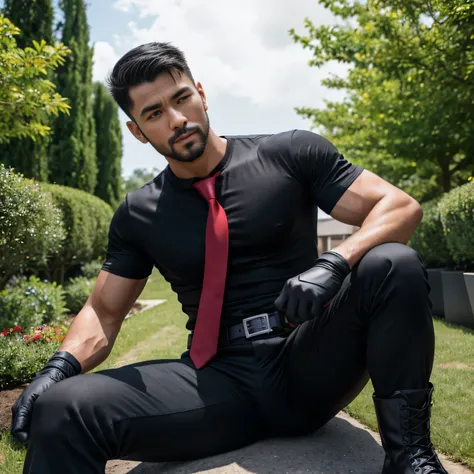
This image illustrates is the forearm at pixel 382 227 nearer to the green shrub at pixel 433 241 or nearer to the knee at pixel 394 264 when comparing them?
the knee at pixel 394 264

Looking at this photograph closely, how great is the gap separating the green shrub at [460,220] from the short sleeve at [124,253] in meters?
4.91

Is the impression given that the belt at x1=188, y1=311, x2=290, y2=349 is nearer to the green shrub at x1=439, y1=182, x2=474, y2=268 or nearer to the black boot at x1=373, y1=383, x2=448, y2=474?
the black boot at x1=373, y1=383, x2=448, y2=474

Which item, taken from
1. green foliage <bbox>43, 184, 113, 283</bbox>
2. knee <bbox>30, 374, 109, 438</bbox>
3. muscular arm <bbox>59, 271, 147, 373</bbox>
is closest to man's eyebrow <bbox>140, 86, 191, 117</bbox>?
muscular arm <bbox>59, 271, 147, 373</bbox>

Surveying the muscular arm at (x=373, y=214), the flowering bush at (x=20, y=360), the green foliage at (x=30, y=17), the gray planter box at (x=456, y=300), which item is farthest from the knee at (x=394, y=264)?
the green foliage at (x=30, y=17)

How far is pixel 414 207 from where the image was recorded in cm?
230

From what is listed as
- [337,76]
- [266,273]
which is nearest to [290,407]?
[266,273]

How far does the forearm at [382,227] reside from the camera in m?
2.12

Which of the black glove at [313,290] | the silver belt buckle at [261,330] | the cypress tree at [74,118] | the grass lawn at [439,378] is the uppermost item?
the cypress tree at [74,118]

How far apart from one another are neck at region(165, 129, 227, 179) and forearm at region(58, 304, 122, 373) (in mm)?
781

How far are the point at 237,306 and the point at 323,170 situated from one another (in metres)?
0.72

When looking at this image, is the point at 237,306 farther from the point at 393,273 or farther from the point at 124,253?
the point at 393,273

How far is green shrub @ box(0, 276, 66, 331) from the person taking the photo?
7.49 m

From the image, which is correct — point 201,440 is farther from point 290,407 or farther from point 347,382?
point 347,382

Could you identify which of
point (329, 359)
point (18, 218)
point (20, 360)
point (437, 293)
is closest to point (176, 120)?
point (329, 359)
